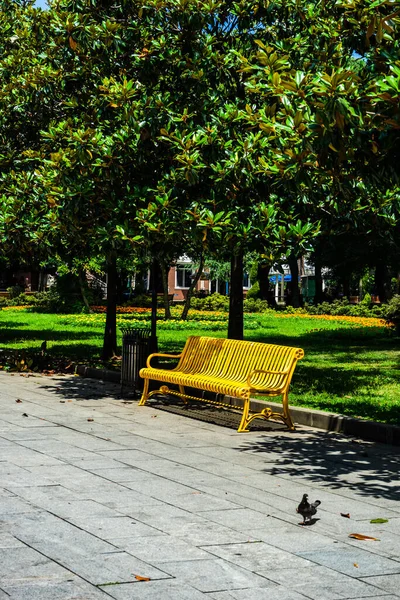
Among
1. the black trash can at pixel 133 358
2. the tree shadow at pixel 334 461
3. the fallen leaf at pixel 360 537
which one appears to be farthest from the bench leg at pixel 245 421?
the fallen leaf at pixel 360 537

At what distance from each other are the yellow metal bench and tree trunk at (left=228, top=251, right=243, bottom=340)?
2983mm

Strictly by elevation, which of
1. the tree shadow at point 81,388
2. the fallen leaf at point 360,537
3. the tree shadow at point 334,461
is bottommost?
the tree shadow at point 334,461

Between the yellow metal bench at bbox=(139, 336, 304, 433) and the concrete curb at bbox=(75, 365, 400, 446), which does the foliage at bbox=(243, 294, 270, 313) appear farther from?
the concrete curb at bbox=(75, 365, 400, 446)

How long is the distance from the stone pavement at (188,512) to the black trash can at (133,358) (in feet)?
8.26

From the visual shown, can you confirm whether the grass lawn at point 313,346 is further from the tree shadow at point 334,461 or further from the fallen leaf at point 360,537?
the fallen leaf at point 360,537

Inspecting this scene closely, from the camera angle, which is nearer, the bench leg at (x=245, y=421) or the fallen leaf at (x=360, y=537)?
the fallen leaf at (x=360, y=537)

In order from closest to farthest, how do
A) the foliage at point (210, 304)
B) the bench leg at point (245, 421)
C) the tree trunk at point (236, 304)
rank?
the bench leg at point (245, 421), the tree trunk at point (236, 304), the foliage at point (210, 304)

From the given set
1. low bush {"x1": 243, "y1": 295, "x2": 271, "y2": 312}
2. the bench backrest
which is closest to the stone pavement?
the bench backrest

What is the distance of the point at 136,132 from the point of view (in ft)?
44.5

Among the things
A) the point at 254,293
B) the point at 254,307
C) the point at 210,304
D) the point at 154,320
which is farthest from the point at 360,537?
the point at 254,293

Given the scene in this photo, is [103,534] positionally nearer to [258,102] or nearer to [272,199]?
[272,199]

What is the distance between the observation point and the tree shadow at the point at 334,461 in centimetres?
835

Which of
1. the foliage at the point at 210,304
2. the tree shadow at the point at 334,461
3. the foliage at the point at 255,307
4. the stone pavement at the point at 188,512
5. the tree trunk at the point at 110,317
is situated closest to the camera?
the stone pavement at the point at 188,512

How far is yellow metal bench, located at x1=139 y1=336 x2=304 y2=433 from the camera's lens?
11.5 metres
